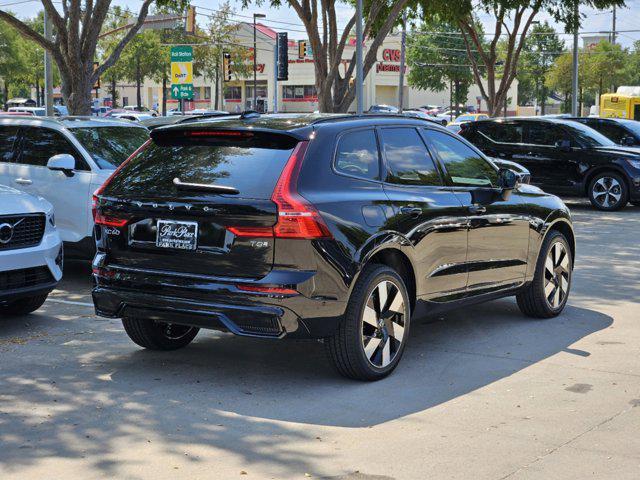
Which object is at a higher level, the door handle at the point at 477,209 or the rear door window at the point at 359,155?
the rear door window at the point at 359,155

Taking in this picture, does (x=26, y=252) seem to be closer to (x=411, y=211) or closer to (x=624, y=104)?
(x=411, y=211)

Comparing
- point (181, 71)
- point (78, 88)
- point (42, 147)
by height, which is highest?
point (181, 71)

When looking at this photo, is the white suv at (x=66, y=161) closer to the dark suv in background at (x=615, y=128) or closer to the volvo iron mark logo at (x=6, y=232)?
the volvo iron mark logo at (x=6, y=232)

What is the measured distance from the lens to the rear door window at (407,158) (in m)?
6.95

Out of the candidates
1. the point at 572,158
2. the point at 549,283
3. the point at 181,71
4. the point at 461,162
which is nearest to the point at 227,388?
the point at 461,162

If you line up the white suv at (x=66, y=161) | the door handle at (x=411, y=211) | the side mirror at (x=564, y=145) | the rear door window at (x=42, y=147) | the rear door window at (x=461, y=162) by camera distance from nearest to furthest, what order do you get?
the door handle at (x=411, y=211) → the rear door window at (x=461, y=162) → the white suv at (x=66, y=161) → the rear door window at (x=42, y=147) → the side mirror at (x=564, y=145)

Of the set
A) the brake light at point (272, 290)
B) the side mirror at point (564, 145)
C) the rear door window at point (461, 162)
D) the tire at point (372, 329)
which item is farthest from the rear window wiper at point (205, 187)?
the side mirror at point (564, 145)

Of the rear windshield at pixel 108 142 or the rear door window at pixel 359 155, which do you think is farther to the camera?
the rear windshield at pixel 108 142

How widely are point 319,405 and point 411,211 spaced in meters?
1.57

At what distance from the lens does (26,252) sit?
815 cm

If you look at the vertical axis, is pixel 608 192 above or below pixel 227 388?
above

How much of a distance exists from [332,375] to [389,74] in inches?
3574

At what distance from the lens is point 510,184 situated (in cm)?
794

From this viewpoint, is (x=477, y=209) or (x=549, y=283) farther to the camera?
(x=549, y=283)
